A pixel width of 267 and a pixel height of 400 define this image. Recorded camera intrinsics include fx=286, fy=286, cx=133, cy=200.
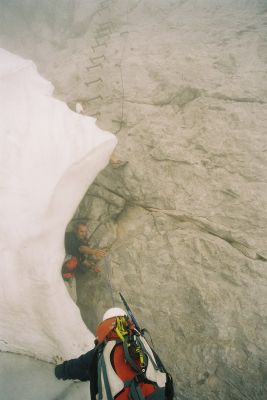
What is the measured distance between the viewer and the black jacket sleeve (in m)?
3.08

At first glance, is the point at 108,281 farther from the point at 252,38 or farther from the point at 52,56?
the point at 52,56

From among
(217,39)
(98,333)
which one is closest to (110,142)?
(98,333)

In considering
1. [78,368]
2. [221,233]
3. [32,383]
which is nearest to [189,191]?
[221,233]

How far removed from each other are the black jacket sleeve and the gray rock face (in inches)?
61.2

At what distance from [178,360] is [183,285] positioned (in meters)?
1.07

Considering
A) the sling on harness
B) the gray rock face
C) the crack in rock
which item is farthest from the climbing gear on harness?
the crack in rock

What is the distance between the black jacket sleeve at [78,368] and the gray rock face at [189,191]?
1.55 meters

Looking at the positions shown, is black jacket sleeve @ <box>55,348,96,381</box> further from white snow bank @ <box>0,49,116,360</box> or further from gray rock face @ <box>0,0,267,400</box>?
gray rock face @ <box>0,0,267,400</box>

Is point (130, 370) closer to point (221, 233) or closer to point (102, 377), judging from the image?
point (102, 377)

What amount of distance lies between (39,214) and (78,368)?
202cm

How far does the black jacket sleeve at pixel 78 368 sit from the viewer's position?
3078 mm

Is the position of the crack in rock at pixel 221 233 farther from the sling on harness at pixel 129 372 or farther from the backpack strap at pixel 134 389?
the backpack strap at pixel 134 389

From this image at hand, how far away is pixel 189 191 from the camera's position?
4.91 m

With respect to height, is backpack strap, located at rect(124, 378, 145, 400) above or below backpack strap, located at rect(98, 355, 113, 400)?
above
